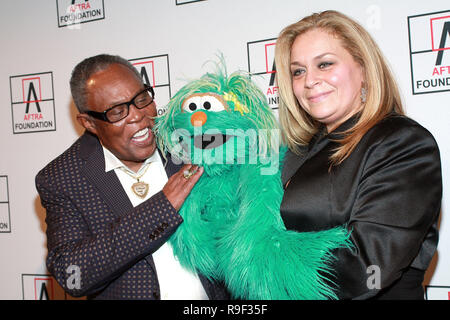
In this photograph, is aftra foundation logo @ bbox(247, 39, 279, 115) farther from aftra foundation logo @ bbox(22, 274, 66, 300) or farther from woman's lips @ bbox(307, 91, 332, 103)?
aftra foundation logo @ bbox(22, 274, 66, 300)

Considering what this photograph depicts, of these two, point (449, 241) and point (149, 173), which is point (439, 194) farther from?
point (149, 173)

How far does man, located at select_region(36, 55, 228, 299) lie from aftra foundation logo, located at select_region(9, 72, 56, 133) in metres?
0.80

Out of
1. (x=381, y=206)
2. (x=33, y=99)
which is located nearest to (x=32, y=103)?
(x=33, y=99)

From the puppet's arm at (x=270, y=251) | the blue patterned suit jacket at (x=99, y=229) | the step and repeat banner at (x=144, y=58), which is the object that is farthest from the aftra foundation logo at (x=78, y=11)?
the puppet's arm at (x=270, y=251)

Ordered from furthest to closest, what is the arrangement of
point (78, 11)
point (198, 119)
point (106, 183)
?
point (78, 11)
point (106, 183)
point (198, 119)

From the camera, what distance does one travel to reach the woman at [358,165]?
35.3 inches

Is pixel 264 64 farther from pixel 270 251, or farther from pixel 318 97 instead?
pixel 270 251

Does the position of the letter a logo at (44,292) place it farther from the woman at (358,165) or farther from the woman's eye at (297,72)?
the woman's eye at (297,72)

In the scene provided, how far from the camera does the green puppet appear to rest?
93cm

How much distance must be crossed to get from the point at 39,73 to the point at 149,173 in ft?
3.63

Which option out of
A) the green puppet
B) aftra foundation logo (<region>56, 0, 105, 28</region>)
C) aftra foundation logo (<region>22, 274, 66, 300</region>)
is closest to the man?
the green puppet

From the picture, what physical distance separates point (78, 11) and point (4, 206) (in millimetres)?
1134

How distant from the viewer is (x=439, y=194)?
94 centimetres

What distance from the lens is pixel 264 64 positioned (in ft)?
5.38
